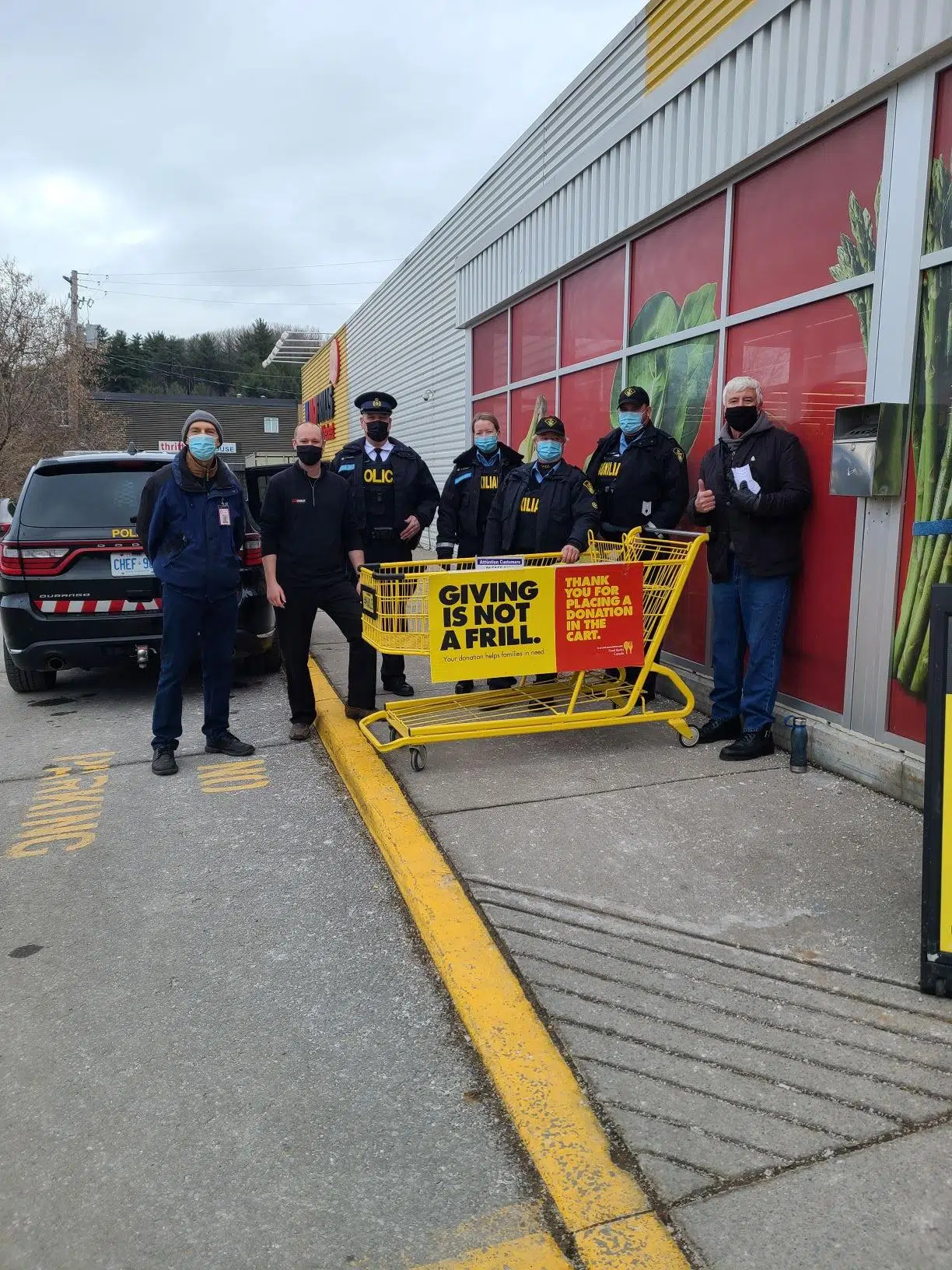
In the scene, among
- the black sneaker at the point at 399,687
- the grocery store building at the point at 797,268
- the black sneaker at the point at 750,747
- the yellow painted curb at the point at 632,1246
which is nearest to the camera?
the yellow painted curb at the point at 632,1246

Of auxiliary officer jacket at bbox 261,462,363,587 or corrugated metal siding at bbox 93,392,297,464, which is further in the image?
corrugated metal siding at bbox 93,392,297,464

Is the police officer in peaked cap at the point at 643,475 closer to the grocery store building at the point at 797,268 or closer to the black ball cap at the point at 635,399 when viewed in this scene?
the black ball cap at the point at 635,399

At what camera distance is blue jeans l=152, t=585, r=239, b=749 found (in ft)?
17.9

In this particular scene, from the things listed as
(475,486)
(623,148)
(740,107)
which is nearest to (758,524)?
(475,486)

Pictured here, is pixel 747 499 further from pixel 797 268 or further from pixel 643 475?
pixel 797 268

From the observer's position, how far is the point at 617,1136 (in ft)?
7.59

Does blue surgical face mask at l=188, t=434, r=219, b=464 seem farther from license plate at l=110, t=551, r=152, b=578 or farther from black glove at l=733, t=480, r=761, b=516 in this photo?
black glove at l=733, t=480, r=761, b=516

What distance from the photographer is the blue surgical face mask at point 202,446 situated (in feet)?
17.3

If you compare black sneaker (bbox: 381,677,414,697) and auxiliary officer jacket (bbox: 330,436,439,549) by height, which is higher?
auxiliary officer jacket (bbox: 330,436,439,549)

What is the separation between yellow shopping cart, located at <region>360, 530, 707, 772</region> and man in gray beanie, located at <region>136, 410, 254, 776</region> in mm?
903

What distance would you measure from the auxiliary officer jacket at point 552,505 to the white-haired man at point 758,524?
0.87m

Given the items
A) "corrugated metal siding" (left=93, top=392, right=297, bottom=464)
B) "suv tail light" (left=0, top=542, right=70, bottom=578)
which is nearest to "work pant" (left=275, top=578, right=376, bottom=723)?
"suv tail light" (left=0, top=542, right=70, bottom=578)

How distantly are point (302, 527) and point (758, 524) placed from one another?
279 cm

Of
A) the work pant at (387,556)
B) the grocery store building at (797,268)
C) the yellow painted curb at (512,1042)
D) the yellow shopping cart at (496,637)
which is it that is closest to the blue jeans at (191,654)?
the yellow shopping cart at (496,637)
